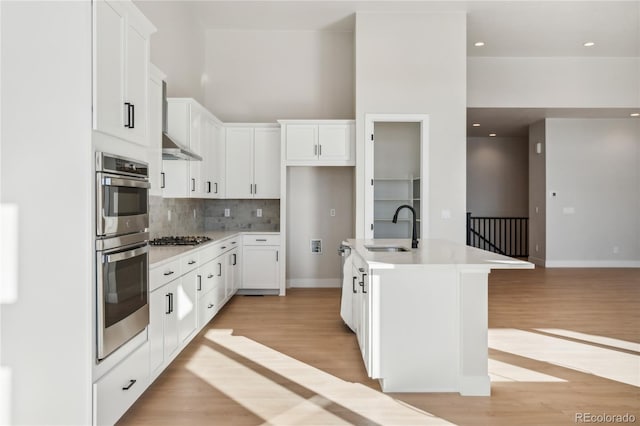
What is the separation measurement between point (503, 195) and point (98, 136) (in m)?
11.4

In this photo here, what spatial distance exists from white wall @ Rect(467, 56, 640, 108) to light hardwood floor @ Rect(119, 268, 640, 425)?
12.5ft

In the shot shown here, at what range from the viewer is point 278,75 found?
6734 mm

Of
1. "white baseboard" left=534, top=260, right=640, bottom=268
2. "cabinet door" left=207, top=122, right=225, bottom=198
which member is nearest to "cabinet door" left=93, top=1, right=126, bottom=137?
"cabinet door" left=207, top=122, right=225, bottom=198

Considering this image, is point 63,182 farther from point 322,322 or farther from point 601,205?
point 601,205

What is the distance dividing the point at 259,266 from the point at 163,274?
3.01 m

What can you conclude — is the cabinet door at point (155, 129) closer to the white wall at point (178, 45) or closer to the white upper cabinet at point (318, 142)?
the white wall at point (178, 45)

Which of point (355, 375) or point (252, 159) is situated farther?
point (252, 159)

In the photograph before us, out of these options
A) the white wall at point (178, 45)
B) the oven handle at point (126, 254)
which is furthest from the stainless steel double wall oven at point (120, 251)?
the white wall at point (178, 45)

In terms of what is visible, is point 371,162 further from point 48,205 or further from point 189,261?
point 48,205

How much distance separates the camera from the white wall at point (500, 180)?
11836 millimetres

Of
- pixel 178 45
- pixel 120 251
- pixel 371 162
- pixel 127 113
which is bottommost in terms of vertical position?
pixel 120 251

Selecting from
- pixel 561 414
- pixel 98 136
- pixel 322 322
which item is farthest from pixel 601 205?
pixel 98 136

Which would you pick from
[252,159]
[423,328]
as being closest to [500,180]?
[252,159]

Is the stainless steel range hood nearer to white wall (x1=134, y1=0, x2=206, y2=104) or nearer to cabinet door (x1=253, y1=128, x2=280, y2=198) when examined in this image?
white wall (x1=134, y1=0, x2=206, y2=104)
